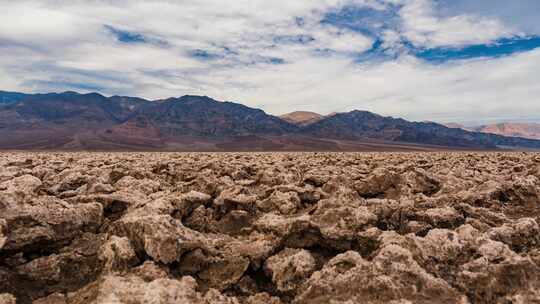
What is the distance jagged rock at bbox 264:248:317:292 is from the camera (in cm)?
382

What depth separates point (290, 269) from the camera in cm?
393

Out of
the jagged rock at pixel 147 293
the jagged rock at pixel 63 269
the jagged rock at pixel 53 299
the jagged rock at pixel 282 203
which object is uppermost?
the jagged rock at pixel 282 203

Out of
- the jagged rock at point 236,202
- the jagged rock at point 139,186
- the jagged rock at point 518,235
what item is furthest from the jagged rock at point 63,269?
the jagged rock at point 518,235

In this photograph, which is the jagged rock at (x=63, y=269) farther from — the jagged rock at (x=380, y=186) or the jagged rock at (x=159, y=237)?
the jagged rock at (x=380, y=186)

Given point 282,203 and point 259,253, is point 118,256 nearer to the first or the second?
point 259,253

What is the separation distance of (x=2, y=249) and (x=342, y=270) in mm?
3254

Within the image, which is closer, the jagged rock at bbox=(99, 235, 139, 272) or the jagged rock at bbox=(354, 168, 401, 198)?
the jagged rock at bbox=(99, 235, 139, 272)

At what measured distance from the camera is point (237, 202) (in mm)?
6297

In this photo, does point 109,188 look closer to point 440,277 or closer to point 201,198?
point 201,198

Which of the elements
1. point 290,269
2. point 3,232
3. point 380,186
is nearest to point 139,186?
point 3,232

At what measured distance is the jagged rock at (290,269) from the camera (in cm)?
382

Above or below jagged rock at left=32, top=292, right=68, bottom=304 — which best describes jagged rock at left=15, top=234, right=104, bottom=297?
above

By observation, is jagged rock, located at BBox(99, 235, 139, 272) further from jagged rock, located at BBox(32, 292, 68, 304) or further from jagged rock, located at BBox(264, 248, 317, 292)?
jagged rock, located at BBox(264, 248, 317, 292)

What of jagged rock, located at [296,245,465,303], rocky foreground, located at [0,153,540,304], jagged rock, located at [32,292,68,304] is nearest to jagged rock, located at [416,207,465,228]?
rocky foreground, located at [0,153,540,304]
